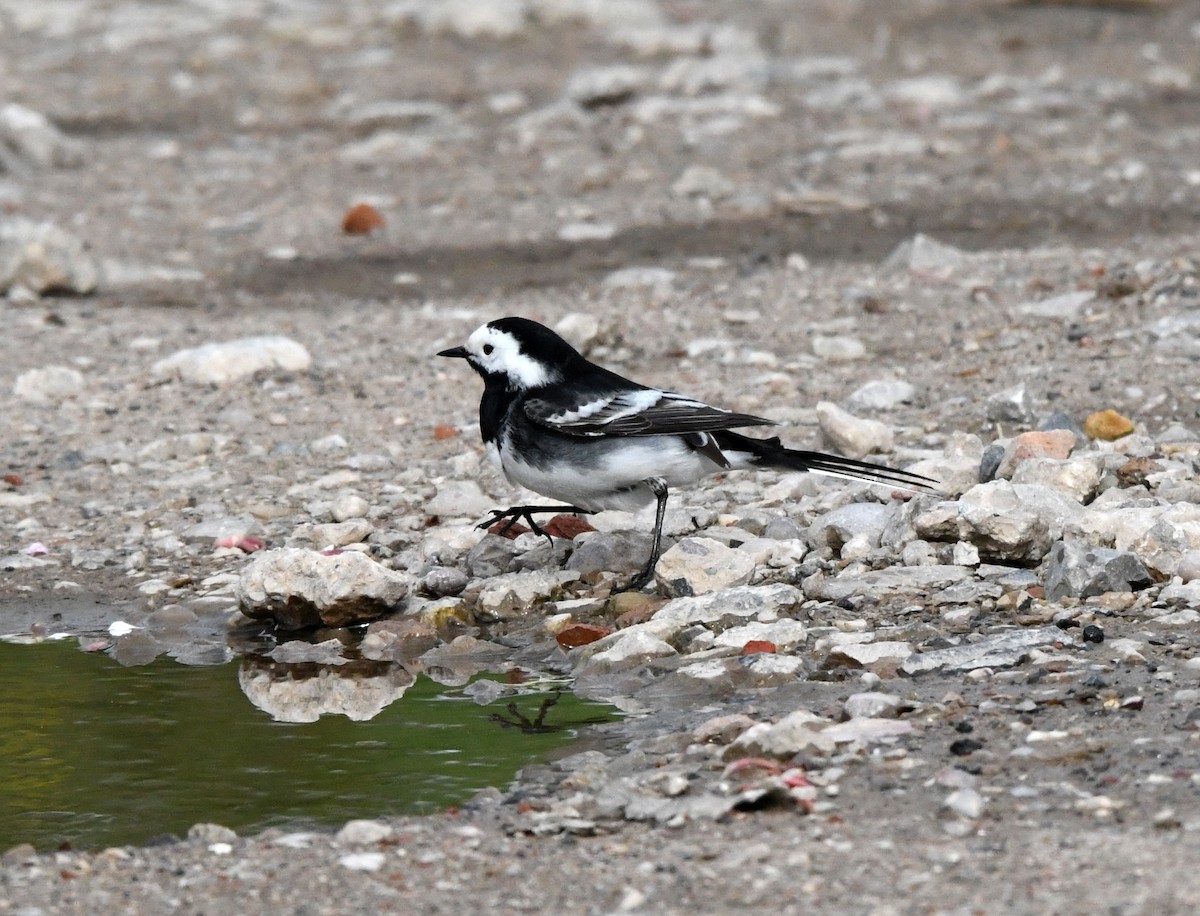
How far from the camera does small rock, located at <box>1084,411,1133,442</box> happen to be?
24.1 feet

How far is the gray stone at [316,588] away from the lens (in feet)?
19.9

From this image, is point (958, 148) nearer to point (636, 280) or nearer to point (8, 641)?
point (636, 280)

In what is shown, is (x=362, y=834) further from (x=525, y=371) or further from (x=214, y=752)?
(x=525, y=371)

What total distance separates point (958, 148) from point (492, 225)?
10.7 ft

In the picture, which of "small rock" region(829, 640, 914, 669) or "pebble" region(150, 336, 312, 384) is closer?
"small rock" region(829, 640, 914, 669)

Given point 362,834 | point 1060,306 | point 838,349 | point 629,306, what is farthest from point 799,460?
point 629,306

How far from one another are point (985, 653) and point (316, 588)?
2.14 metres

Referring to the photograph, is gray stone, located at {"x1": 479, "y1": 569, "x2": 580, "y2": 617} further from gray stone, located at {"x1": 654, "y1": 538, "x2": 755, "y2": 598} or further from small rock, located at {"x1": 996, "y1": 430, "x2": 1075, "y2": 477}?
small rock, located at {"x1": 996, "y1": 430, "x2": 1075, "y2": 477}

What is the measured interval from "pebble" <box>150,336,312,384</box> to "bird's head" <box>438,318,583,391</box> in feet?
8.59

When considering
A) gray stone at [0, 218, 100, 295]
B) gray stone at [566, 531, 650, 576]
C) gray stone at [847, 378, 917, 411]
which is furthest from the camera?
gray stone at [0, 218, 100, 295]

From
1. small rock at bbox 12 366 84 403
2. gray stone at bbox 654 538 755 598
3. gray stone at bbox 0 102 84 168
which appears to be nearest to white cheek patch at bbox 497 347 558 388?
gray stone at bbox 654 538 755 598

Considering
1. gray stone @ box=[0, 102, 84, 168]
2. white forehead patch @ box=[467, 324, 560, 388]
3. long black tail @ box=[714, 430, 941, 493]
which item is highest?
white forehead patch @ box=[467, 324, 560, 388]

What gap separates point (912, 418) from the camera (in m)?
7.94

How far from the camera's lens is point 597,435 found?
603 cm
